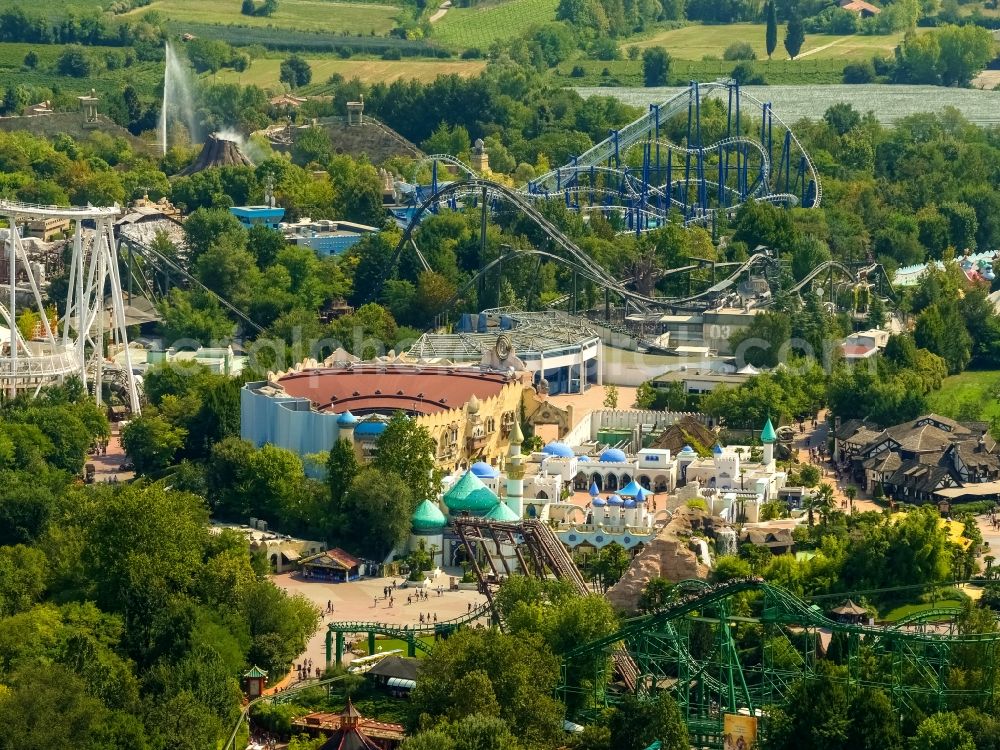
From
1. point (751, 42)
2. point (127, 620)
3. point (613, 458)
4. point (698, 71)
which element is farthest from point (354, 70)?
point (127, 620)

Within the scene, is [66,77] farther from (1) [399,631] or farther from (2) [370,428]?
(1) [399,631]

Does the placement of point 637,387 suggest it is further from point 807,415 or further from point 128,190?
point 128,190

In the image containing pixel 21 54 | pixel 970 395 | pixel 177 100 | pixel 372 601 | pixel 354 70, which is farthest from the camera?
pixel 354 70

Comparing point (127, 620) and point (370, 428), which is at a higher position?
point (370, 428)

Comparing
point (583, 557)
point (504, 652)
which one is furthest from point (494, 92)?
point (504, 652)

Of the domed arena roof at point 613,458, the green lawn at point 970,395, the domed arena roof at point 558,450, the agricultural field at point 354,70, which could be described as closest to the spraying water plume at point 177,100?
the agricultural field at point 354,70

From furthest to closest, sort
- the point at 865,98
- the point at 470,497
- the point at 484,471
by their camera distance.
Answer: the point at 865,98 < the point at 484,471 < the point at 470,497
